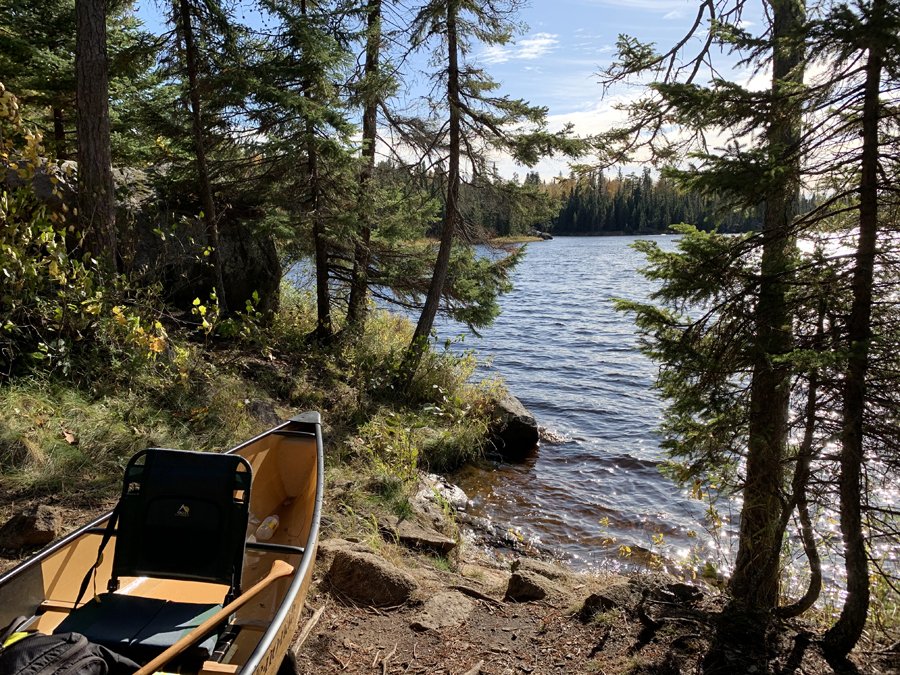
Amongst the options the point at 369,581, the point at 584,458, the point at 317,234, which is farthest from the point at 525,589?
the point at 317,234

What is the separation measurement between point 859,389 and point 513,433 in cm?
745

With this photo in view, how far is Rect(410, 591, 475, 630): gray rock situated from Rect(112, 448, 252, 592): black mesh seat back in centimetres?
154

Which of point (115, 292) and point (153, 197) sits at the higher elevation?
point (153, 197)

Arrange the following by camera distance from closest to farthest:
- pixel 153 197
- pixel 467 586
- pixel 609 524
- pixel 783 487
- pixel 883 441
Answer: pixel 883 441 < pixel 783 487 < pixel 467 586 < pixel 609 524 < pixel 153 197

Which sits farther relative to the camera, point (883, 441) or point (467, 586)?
point (467, 586)

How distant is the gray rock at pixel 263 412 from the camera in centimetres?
753

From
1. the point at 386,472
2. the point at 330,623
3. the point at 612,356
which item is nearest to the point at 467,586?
the point at 330,623

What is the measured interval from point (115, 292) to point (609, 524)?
23.8 ft

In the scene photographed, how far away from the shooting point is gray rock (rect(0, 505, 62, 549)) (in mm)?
4203

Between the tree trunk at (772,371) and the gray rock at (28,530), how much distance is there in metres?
5.29

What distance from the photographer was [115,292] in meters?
6.81

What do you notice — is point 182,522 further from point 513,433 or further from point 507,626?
point 513,433

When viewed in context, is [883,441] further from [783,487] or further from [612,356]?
[612,356]

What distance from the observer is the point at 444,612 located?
4297 millimetres
